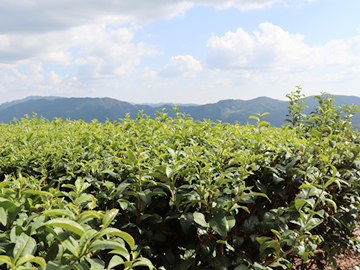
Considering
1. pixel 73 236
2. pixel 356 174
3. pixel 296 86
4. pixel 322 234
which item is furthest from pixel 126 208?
pixel 296 86

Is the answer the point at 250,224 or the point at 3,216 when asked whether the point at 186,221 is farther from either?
the point at 3,216

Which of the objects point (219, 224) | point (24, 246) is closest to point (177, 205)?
point (219, 224)

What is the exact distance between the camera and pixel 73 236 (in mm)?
1227

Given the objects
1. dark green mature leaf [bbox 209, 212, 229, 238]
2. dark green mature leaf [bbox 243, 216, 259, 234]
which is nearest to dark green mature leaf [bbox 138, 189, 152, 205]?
dark green mature leaf [bbox 209, 212, 229, 238]

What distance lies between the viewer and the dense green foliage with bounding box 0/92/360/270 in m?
1.34

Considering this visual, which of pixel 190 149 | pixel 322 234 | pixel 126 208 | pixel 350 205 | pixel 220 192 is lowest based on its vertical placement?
pixel 322 234

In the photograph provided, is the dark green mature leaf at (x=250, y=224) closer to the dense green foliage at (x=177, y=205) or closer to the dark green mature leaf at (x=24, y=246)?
the dense green foliage at (x=177, y=205)

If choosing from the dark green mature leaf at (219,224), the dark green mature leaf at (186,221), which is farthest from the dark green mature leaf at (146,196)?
the dark green mature leaf at (219,224)

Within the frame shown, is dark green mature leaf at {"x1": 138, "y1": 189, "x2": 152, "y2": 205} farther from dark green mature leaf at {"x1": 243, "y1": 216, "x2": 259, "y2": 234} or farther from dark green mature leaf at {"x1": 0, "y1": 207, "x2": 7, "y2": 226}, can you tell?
dark green mature leaf at {"x1": 243, "y1": 216, "x2": 259, "y2": 234}

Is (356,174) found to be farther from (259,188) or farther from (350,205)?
(259,188)

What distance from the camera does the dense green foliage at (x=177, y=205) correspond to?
1.34 metres

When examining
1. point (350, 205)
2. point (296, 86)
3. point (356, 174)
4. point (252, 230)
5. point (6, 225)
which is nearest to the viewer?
point (6, 225)

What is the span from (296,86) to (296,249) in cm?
539

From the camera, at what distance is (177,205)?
201 centimetres
